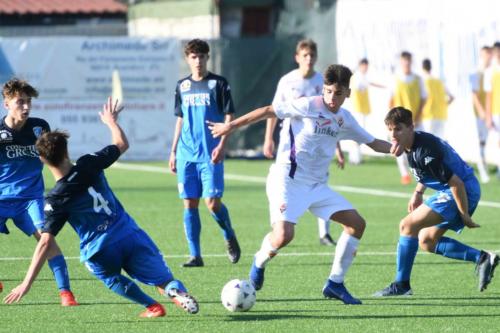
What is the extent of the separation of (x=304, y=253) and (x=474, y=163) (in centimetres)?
1114

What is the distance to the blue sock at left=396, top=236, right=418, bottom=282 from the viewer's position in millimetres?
9398

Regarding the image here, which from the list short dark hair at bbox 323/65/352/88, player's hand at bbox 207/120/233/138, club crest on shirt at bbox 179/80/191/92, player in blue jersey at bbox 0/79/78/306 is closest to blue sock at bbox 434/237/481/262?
short dark hair at bbox 323/65/352/88

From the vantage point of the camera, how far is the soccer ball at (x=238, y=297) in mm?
8367

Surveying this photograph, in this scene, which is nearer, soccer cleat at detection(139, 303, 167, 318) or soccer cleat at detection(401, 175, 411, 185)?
soccer cleat at detection(139, 303, 167, 318)

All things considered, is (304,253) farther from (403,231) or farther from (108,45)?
(108,45)

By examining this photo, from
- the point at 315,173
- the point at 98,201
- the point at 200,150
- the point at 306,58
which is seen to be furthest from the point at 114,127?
the point at 306,58

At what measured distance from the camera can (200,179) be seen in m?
11.3

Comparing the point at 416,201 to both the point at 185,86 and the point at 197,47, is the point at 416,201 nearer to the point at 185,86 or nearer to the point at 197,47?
the point at 197,47

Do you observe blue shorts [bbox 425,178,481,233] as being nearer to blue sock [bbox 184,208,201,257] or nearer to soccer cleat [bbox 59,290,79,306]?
blue sock [bbox 184,208,201,257]

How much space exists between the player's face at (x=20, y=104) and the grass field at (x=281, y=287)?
145 cm

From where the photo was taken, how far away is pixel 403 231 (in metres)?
9.52

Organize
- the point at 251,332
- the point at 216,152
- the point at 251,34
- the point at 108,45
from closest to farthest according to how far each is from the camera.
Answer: the point at 251,332 < the point at 216,152 < the point at 108,45 < the point at 251,34

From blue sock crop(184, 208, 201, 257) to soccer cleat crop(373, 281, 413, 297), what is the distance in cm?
232

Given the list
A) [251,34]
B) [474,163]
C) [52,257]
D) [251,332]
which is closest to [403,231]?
[251,332]
